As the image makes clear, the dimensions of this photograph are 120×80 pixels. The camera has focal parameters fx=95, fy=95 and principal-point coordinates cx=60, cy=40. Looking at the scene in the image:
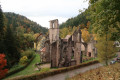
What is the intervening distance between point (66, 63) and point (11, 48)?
16320mm

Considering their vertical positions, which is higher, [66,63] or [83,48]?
[83,48]

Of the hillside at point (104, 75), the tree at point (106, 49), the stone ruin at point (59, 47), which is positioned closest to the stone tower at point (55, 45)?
the stone ruin at point (59, 47)

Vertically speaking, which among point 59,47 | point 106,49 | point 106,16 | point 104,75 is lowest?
point 104,75

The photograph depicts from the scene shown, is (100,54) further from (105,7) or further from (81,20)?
(81,20)

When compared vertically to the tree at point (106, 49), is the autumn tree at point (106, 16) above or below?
above

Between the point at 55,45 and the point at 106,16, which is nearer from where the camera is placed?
the point at 106,16

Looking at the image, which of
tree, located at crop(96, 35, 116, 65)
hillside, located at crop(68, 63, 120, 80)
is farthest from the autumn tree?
tree, located at crop(96, 35, 116, 65)

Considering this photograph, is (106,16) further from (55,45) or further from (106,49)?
(55,45)

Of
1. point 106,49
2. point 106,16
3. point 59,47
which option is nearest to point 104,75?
point 106,16

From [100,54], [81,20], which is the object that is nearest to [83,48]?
[100,54]

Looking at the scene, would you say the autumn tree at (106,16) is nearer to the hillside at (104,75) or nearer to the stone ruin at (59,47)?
the hillside at (104,75)

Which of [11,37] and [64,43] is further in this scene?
[11,37]

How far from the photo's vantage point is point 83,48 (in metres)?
40.6

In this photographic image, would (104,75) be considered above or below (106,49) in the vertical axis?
below
